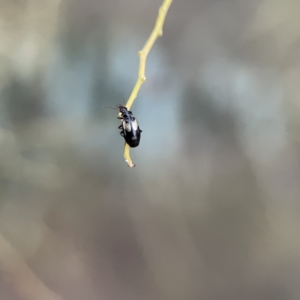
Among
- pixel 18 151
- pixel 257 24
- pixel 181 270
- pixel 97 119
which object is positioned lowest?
pixel 181 270

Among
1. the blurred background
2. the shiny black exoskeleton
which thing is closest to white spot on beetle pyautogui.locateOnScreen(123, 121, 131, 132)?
the shiny black exoskeleton

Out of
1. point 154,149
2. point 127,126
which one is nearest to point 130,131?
point 127,126

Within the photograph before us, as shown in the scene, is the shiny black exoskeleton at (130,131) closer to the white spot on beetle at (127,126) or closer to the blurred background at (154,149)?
the white spot on beetle at (127,126)

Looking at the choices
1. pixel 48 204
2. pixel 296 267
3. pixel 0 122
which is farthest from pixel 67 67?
pixel 296 267

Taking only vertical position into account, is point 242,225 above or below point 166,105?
below

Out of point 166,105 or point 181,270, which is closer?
point 181,270

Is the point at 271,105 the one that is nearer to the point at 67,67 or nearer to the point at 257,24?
the point at 257,24

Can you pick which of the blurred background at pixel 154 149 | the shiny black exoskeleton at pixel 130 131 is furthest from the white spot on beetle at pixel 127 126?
the blurred background at pixel 154 149

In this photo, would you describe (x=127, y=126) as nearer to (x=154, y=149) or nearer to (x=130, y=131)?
(x=130, y=131)
